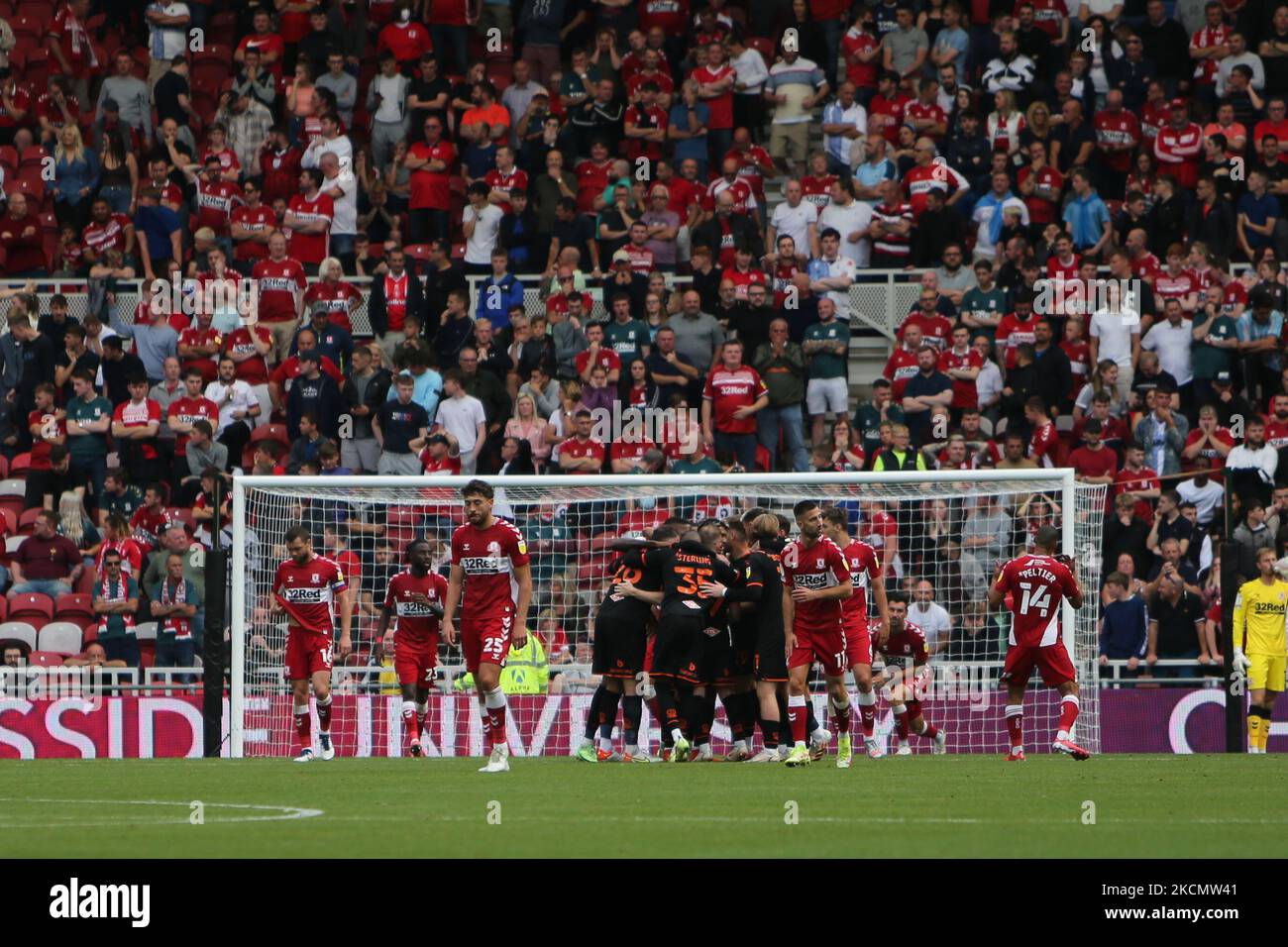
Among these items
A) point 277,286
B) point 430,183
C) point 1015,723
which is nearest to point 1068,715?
point 1015,723

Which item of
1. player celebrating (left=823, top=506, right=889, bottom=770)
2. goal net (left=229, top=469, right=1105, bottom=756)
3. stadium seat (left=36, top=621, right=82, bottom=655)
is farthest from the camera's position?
stadium seat (left=36, top=621, right=82, bottom=655)

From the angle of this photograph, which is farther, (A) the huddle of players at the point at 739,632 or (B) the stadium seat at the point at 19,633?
(B) the stadium seat at the point at 19,633

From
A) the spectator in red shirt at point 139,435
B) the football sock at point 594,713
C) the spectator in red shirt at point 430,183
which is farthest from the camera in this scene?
the spectator in red shirt at point 430,183

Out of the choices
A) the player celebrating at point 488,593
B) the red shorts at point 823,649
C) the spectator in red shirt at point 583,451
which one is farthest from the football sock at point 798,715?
the spectator in red shirt at point 583,451

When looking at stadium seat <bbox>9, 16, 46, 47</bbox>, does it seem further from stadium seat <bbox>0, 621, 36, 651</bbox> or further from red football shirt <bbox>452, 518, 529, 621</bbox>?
red football shirt <bbox>452, 518, 529, 621</bbox>

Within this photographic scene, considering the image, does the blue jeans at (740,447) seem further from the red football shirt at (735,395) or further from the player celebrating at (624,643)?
the player celebrating at (624,643)

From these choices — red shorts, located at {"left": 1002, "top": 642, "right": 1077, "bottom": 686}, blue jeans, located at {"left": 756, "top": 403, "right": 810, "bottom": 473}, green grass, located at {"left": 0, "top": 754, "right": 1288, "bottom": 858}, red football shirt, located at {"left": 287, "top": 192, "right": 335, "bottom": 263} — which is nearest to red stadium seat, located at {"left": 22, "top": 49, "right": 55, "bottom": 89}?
red football shirt, located at {"left": 287, "top": 192, "right": 335, "bottom": 263}

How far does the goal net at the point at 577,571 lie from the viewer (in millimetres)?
21688

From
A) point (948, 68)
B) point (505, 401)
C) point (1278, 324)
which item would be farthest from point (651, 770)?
point (948, 68)

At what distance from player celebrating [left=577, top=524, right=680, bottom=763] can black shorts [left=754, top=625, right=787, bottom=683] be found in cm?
157

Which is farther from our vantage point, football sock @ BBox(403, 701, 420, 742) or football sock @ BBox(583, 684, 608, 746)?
football sock @ BBox(403, 701, 420, 742)

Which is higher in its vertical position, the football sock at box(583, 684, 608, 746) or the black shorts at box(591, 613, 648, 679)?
the black shorts at box(591, 613, 648, 679)

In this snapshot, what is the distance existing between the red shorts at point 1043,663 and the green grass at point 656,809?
0.97 metres

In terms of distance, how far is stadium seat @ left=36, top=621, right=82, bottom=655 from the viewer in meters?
24.1
